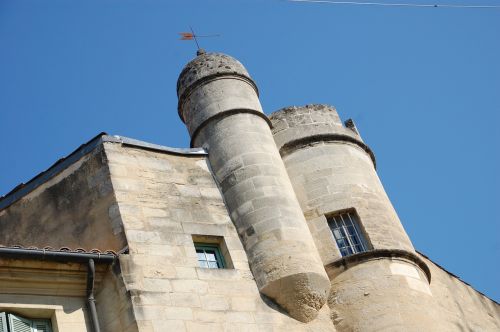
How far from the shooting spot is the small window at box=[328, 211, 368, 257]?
13.8 meters

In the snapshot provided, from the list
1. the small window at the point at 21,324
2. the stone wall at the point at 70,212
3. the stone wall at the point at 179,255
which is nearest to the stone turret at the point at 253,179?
the stone wall at the point at 179,255

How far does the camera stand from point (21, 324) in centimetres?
1107

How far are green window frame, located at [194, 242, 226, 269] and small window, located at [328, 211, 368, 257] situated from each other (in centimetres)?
199

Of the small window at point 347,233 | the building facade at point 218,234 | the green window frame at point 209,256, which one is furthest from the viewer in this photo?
the small window at point 347,233

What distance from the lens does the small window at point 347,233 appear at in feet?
45.4

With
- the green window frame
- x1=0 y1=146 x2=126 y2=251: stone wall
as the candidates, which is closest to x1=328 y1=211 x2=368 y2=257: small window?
the green window frame

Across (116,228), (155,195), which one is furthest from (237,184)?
(116,228)

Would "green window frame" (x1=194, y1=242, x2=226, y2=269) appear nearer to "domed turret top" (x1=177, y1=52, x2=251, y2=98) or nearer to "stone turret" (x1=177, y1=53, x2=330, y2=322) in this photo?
"stone turret" (x1=177, y1=53, x2=330, y2=322)

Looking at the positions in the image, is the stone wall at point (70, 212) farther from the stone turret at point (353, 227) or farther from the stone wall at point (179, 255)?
the stone turret at point (353, 227)

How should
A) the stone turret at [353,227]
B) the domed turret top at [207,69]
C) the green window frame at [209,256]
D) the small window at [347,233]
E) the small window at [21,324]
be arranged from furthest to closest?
the domed turret top at [207,69]
the small window at [347,233]
the stone turret at [353,227]
the green window frame at [209,256]
the small window at [21,324]

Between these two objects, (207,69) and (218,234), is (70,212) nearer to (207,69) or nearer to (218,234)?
(218,234)

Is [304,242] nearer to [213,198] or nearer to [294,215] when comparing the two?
[294,215]

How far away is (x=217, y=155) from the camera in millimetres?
14391

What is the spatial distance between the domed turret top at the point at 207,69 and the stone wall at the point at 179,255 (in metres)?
1.72
